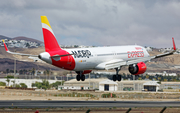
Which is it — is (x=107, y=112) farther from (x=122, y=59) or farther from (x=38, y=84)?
(x=38, y=84)

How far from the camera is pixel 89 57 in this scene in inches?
2442

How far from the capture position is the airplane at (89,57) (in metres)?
57.4

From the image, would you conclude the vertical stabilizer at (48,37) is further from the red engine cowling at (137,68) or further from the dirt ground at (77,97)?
the dirt ground at (77,97)

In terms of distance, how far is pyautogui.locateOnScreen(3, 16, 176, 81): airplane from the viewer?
188ft

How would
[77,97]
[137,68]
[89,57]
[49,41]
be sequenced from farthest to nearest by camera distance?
[77,97]
[137,68]
[89,57]
[49,41]

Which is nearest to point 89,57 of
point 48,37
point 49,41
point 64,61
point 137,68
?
point 64,61

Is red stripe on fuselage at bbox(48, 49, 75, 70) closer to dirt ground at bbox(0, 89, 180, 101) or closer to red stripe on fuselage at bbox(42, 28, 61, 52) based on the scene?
red stripe on fuselage at bbox(42, 28, 61, 52)

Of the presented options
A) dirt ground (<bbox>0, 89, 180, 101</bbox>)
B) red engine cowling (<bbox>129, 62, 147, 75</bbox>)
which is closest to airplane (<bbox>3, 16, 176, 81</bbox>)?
red engine cowling (<bbox>129, 62, 147, 75</bbox>)

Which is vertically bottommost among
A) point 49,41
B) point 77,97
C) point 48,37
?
point 77,97

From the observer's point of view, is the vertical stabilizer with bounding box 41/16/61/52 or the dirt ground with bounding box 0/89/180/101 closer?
the vertical stabilizer with bounding box 41/16/61/52

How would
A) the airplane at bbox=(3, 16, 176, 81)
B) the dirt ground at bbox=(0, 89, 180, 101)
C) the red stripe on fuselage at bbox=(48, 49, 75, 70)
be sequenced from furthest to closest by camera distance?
1. the dirt ground at bbox=(0, 89, 180, 101)
2. the airplane at bbox=(3, 16, 176, 81)
3. the red stripe on fuselage at bbox=(48, 49, 75, 70)

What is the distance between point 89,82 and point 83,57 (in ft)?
357

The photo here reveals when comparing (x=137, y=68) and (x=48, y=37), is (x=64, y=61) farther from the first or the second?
(x=137, y=68)

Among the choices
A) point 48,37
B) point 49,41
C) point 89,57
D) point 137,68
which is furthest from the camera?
point 137,68
